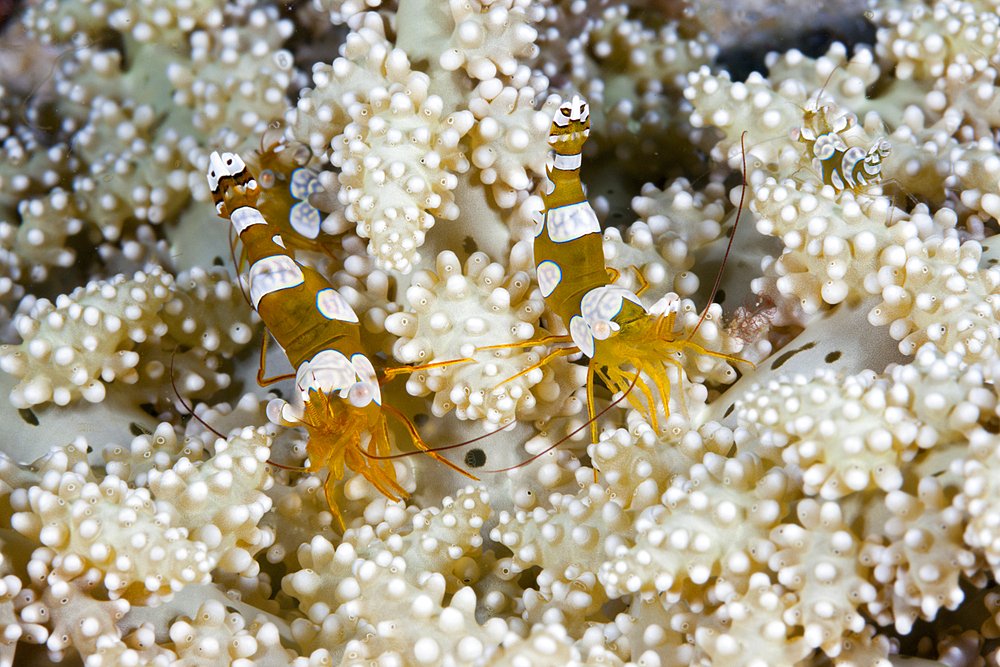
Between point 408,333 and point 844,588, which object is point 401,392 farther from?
point 844,588

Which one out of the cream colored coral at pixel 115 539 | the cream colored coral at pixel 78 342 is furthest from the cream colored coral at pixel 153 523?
the cream colored coral at pixel 78 342

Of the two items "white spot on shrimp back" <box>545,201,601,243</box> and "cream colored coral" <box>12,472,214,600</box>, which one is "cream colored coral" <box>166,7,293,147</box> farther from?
"cream colored coral" <box>12,472,214,600</box>

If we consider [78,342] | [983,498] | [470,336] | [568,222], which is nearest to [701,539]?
[983,498]

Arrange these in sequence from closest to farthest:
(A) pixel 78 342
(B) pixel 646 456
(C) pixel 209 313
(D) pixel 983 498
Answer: (D) pixel 983 498, (B) pixel 646 456, (A) pixel 78 342, (C) pixel 209 313

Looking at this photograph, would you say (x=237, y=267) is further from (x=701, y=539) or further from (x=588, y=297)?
(x=701, y=539)

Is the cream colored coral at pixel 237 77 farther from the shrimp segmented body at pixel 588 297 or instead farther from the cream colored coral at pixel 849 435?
the cream colored coral at pixel 849 435
